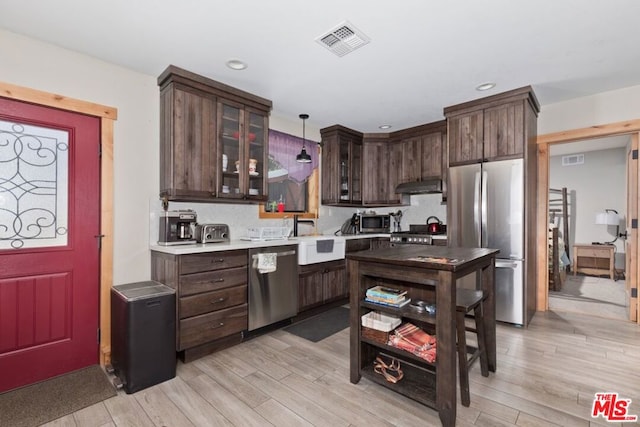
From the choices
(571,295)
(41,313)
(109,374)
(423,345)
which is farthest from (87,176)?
(571,295)

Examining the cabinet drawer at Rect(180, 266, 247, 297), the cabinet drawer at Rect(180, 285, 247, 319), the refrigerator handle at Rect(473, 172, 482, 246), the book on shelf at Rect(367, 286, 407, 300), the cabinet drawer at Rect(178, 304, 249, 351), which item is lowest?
the cabinet drawer at Rect(178, 304, 249, 351)

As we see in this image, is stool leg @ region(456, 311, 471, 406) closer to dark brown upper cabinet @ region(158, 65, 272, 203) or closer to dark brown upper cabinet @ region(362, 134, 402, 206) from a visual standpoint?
dark brown upper cabinet @ region(158, 65, 272, 203)

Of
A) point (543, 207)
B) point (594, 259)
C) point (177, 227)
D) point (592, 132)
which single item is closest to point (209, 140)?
point (177, 227)

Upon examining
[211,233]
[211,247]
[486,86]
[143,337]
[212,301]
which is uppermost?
[486,86]

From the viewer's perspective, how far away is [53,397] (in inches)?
82.7

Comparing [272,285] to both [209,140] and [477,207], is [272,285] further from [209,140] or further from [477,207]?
[477,207]

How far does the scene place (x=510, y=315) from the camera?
10.9 ft

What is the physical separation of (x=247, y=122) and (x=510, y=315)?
357 cm

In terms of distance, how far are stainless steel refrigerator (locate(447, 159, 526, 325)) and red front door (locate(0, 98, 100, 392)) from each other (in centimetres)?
377

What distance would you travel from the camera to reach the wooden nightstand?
5.69m

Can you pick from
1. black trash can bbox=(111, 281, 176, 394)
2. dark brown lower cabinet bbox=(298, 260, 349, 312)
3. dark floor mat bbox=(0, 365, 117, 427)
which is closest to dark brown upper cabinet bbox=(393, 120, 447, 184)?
dark brown lower cabinet bbox=(298, 260, 349, 312)

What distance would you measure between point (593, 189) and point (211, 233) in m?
7.54

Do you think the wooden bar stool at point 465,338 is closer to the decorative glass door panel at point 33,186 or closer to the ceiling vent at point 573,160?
the decorative glass door panel at point 33,186

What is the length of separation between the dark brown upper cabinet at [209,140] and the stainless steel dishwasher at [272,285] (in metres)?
0.68
